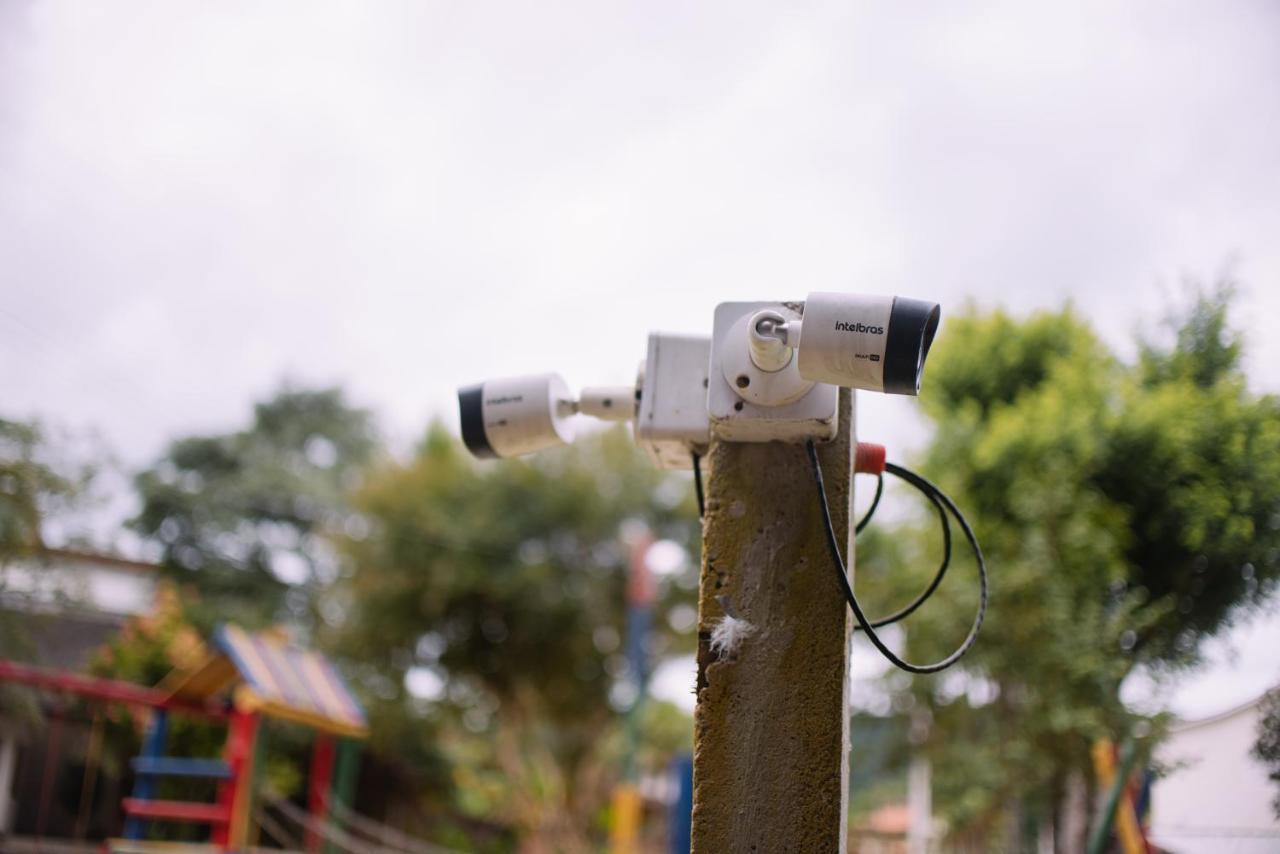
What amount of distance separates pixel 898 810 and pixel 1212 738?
13321 mm

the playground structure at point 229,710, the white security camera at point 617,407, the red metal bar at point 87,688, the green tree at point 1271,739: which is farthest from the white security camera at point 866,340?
the playground structure at point 229,710

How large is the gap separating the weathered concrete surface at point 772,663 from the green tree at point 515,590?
10776 mm

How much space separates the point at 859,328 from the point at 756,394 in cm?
Result: 21

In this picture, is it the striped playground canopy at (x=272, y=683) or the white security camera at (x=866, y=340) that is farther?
the striped playground canopy at (x=272, y=683)

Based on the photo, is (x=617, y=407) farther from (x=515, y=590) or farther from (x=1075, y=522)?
(x=515, y=590)

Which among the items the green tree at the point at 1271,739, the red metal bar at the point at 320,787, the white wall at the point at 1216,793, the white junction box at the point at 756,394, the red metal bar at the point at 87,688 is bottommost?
the red metal bar at the point at 320,787

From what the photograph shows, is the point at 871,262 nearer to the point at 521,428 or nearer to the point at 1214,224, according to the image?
the point at 1214,224

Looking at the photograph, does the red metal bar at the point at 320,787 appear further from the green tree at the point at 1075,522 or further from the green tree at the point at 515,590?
the green tree at the point at 1075,522

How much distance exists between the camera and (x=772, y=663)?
4.45ft

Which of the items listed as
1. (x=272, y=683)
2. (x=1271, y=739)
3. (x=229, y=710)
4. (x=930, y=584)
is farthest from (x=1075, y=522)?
(x=229, y=710)

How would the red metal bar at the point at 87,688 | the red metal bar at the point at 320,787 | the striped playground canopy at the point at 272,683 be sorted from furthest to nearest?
1. the red metal bar at the point at 320,787
2. the striped playground canopy at the point at 272,683
3. the red metal bar at the point at 87,688

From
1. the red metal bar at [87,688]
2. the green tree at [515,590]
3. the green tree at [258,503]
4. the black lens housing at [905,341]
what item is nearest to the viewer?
the black lens housing at [905,341]

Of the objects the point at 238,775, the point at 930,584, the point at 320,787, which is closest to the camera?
the point at 930,584

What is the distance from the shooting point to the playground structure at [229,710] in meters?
5.98
